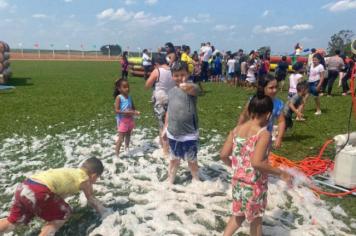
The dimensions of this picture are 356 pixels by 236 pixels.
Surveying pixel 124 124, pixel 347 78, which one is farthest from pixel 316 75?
pixel 124 124

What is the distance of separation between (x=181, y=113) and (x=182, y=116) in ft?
0.14

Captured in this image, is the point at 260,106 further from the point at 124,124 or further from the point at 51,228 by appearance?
the point at 124,124

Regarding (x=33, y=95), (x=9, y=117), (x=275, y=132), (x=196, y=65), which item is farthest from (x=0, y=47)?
(x=275, y=132)

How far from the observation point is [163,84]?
4867mm

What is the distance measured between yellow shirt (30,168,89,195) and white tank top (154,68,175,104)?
2161 millimetres

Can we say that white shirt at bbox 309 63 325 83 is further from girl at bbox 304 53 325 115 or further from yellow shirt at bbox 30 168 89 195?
yellow shirt at bbox 30 168 89 195

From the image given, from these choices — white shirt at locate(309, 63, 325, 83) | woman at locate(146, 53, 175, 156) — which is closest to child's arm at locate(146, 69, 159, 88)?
woman at locate(146, 53, 175, 156)

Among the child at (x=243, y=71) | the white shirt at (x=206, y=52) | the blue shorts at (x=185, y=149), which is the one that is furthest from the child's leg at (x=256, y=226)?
the white shirt at (x=206, y=52)

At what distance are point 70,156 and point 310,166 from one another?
4.17m

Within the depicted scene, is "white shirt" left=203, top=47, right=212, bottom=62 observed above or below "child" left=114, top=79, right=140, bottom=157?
above

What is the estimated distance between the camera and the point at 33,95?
37.8 ft

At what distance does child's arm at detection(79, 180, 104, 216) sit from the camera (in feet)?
10.1

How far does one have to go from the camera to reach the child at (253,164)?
2396 millimetres

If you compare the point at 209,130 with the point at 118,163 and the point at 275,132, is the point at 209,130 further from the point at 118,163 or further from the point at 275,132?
the point at 118,163
